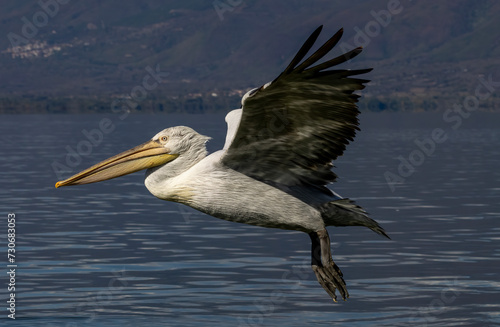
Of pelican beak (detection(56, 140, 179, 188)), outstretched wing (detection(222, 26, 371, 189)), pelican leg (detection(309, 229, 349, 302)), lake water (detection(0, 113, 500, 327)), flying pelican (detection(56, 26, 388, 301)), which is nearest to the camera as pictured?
outstretched wing (detection(222, 26, 371, 189))

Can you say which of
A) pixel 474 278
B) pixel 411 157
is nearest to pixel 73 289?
pixel 474 278

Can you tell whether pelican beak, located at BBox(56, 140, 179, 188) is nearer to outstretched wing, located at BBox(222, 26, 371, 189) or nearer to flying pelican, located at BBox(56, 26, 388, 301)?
flying pelican, located at BBox(56, 26, 388, 301)

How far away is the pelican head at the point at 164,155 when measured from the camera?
9.33 meters

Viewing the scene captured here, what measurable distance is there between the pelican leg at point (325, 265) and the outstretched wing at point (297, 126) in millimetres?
490

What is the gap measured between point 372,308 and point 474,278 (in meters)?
5.33

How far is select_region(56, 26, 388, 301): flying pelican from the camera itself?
30.1 feet

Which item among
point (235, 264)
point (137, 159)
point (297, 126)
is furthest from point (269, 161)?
point (235, 264)

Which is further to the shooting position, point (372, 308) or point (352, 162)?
point (352, 162)

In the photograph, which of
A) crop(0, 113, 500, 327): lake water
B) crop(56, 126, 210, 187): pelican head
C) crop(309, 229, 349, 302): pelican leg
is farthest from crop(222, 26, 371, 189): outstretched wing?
crop(0, 113, 500, 327): lake water

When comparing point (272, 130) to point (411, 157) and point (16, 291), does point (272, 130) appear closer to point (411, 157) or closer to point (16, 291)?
point (16, 291)

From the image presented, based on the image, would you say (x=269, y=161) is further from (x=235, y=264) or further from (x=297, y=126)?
(x=235, y=264)

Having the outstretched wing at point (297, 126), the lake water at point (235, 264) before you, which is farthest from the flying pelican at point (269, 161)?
the lake water at point (235, 264)

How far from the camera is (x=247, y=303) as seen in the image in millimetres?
22219

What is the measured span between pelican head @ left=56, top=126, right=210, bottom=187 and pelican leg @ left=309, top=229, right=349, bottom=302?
4.41 feet
